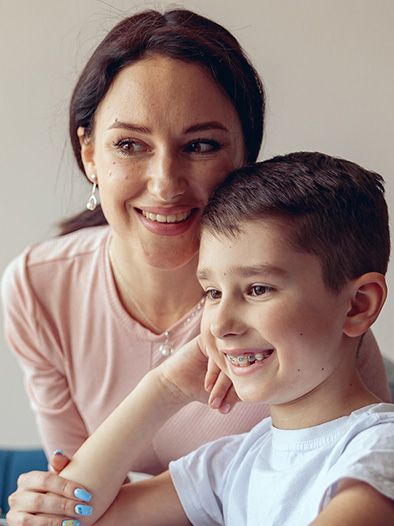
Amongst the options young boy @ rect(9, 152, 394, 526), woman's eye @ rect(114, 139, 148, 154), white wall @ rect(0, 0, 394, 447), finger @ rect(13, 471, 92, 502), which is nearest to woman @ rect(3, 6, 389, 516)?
woman's eye @ rect(114, 139, 148, 154)

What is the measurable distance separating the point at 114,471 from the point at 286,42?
161 centimetres

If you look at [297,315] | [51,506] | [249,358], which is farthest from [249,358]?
[51,506]

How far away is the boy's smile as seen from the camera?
1152mm

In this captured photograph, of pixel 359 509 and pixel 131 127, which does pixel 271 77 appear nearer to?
pixel 131 127

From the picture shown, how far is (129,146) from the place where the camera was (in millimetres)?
1444

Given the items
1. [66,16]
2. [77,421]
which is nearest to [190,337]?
[77,421]

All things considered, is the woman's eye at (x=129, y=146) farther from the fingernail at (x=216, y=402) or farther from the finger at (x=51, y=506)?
the finger at (x=51, y=506)

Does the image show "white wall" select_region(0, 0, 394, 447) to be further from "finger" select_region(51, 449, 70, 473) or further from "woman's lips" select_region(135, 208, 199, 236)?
"finger" select_region(51, 449, 70, 473)

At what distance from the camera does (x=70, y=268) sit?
177 centimetres

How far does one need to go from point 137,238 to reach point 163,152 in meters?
0.21

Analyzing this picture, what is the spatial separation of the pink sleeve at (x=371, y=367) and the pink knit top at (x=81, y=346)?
324mm

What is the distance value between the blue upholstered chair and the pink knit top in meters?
0.34

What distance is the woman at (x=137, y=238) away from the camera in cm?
142

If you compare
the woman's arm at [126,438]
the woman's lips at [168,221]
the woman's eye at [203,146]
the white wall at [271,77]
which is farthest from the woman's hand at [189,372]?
the white wall at [271,77]
